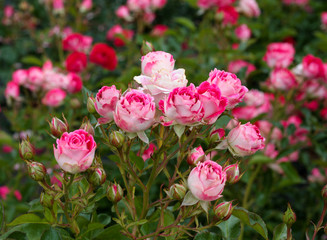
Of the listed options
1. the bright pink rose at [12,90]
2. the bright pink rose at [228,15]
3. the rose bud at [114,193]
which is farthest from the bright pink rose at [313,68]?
the bright pink rose at [12,90]

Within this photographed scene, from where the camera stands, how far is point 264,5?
3.07 meters

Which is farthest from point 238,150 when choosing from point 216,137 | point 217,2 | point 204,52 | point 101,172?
point 204,52

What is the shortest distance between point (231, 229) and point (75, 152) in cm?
38

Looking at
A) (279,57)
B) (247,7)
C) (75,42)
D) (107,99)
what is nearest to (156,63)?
(107,99)

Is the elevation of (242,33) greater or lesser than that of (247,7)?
lesser

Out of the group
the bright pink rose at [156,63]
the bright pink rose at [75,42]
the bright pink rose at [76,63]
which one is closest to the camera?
the bright pink rose at [156,63]

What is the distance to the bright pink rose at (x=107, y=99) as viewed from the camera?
2.35ft

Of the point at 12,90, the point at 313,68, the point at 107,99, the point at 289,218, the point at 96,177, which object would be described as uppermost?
the point at 107,99

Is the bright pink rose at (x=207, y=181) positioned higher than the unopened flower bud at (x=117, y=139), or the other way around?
the unopened flower bud at (x=117, y=139)

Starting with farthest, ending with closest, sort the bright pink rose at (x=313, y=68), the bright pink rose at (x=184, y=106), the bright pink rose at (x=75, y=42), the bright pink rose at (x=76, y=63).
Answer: the bright pink rose at (x=75, y=42)
the bright pink rose at (x=76, y=63)
the bright pink rose at (x=313, y=68)
the bright pink rose at (x=184, y=106)

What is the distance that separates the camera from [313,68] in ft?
4.91

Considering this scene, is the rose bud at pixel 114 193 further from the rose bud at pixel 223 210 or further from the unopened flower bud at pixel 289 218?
the unopened flower bud at pixel 289 218

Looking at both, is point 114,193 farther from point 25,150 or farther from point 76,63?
point 76,63

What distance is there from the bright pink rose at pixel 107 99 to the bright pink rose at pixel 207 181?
0.18 meters
